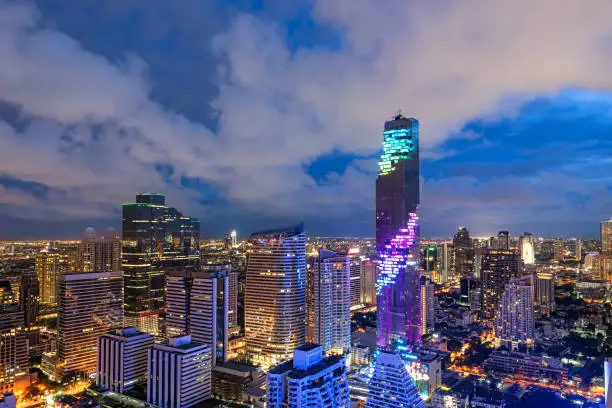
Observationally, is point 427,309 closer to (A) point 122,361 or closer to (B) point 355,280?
(B) point 355,280

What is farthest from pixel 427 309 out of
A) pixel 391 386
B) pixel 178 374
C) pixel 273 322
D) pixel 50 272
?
pixel 50 272

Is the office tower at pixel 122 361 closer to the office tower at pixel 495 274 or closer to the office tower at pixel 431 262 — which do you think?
the office tower at pixel 495 274

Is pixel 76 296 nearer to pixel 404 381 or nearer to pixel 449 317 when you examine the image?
pixel 404 381

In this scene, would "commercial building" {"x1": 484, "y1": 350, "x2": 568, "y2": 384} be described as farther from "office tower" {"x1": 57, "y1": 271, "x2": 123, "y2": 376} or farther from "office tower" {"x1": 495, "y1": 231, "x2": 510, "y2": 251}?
"office tower" {"x1": 495, "y1": 231, "x2": 510, "y2": 251}

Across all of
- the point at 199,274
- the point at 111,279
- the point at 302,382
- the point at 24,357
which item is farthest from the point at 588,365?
the point at 24,357

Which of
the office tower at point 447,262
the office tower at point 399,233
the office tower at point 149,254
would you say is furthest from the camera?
the office tower at point 447,262

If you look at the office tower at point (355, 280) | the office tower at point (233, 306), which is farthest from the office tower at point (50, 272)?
the office tower at point (355, 280)

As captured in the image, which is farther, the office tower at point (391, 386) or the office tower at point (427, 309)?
the office tower at point (427, 309)
